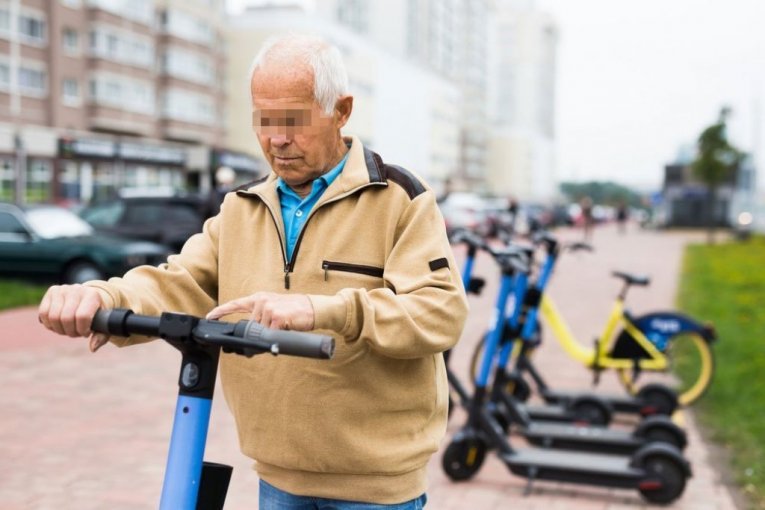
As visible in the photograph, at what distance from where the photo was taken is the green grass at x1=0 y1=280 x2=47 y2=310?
1302 cm

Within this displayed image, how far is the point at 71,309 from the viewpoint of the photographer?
1.86m

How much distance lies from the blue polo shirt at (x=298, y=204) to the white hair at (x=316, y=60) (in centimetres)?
16

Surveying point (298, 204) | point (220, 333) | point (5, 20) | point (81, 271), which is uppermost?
point (5, 20)

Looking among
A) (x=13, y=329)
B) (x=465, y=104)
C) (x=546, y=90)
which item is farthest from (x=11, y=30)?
(x=546, y=90)

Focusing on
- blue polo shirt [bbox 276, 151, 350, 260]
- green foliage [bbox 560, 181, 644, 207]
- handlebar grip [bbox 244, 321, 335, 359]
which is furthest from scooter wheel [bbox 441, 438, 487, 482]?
green foliage [bbox 560, 181, 644, 207]

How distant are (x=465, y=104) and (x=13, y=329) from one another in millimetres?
118938

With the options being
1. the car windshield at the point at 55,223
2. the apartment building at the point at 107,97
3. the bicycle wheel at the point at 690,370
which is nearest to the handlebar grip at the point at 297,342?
the bicycle wheel at the point at 690,370

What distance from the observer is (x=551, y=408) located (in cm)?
686

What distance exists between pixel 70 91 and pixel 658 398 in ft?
147

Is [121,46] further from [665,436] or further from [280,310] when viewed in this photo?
[280,310]

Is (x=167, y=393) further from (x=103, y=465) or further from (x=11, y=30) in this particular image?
(x=11, y=30)

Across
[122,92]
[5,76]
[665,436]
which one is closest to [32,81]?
[5,76]

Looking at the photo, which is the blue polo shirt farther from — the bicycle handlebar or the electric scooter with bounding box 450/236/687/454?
the electric scooter with bounding box 450/236/687/454

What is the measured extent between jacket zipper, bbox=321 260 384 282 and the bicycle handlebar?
314 millimetres
